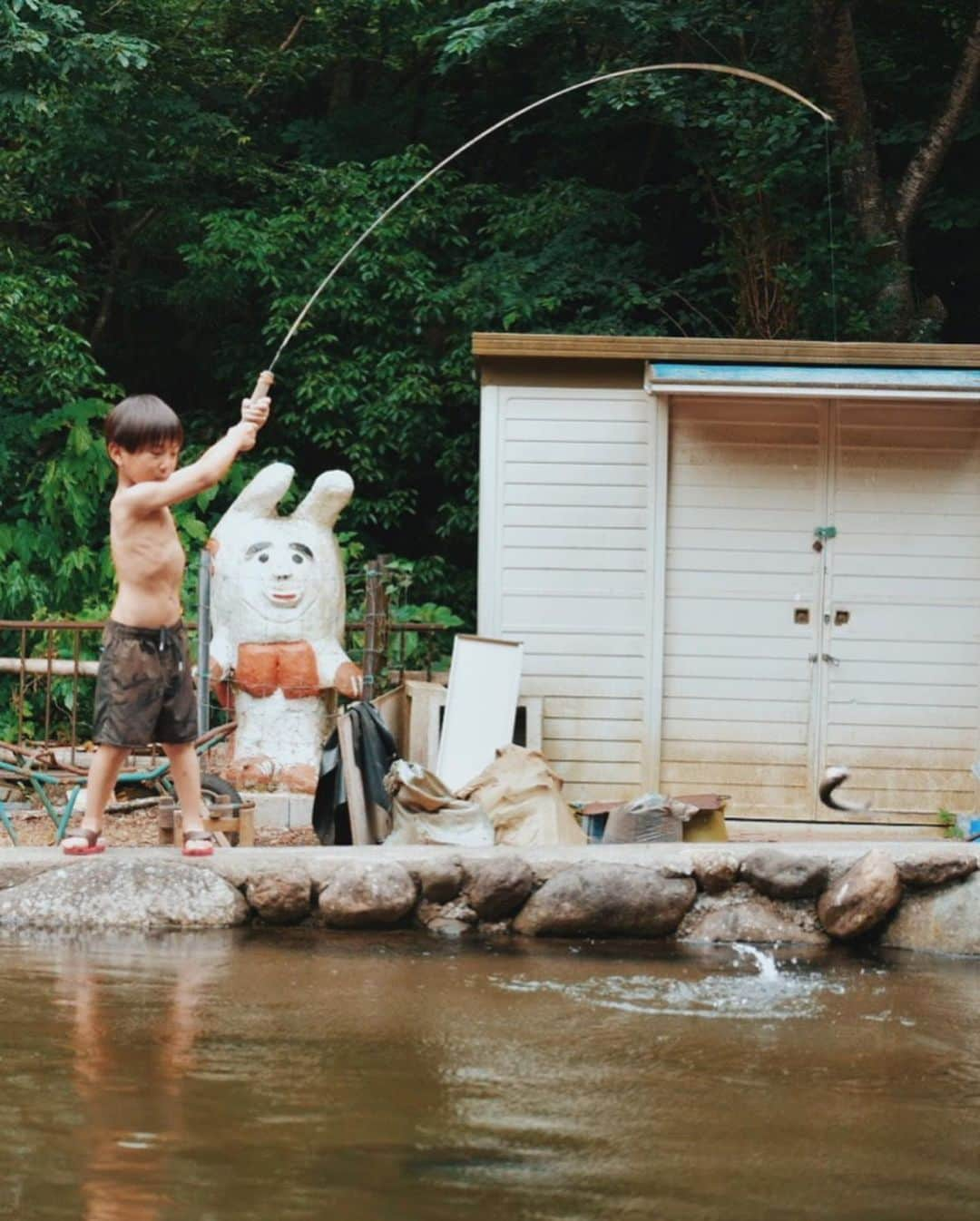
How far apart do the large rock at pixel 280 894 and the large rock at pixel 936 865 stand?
2233 millimetres

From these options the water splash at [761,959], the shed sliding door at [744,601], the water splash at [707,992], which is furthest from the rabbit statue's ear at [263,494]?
the water splash at [707,992]

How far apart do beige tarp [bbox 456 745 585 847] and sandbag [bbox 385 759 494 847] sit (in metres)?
0.22

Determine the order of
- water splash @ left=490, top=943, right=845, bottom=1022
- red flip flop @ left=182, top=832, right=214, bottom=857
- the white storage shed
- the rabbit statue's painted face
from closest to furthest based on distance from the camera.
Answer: water splash @ left=490, top=943, right=845, bottom=1022, red flip flop @ left=182, top=832, right=214, bottom=857, the white storage shed, the rabbit statue's painted face

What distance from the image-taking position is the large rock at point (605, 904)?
6.59 metres

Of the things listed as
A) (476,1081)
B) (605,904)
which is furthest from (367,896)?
(476,1081)

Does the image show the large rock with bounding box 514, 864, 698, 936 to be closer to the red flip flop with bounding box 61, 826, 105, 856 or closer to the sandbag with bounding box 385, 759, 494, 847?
the sandbag with bounding box 385, 759, 494, 847

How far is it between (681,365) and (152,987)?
462 centimetres

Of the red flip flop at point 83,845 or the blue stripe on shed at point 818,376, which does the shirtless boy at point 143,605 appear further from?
the blue stripe on shed at point 818,376

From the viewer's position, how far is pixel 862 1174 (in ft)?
13.1

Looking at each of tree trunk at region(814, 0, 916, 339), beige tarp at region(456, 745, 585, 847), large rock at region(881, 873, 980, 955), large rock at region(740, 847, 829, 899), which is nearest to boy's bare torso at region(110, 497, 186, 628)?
beige tarp at region(456, 745, 585, 847)

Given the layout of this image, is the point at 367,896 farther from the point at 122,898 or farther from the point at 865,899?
→ the point at 865,899

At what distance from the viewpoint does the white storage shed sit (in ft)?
30.4

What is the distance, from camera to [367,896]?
657cm

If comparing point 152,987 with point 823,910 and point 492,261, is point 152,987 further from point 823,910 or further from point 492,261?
point 492,261
